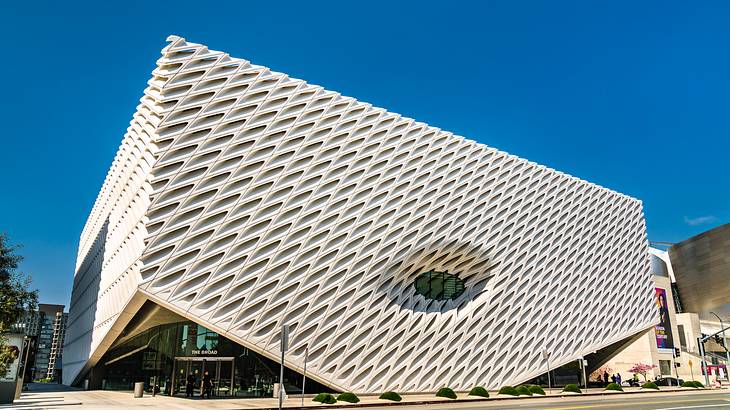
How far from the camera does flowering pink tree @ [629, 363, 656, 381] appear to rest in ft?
175

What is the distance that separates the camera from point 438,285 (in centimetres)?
3928

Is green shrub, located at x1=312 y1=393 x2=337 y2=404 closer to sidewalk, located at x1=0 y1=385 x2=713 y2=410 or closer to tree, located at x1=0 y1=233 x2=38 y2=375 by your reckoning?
sidewalk, located at x1=0 y1=385 x2=713 y2=410

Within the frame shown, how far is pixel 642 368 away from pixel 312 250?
4188 cm

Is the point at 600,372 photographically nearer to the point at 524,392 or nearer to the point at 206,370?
the point at 524,392

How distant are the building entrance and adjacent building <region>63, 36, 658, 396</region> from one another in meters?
0.09

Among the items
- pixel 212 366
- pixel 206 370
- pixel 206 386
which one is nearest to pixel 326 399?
pixel 206 386

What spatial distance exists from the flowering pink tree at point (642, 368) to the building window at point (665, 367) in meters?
3.84

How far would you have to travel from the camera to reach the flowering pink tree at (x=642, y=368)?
175ft

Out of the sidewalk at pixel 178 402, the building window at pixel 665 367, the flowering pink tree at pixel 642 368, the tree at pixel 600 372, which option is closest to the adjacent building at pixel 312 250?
the sidewalk at pixel 178 402

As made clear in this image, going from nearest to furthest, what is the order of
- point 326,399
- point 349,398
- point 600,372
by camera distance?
1. point 326,399
2. point 349,398
3. point 600,372

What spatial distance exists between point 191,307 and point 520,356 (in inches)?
1033

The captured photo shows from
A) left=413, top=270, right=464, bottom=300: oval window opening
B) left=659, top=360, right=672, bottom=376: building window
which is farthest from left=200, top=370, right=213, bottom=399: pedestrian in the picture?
left=659, top=360, right=672, bottom=376: building window

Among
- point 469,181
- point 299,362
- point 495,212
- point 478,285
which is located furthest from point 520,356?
point 299,362

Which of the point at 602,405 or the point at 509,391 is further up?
the point at 602,405
